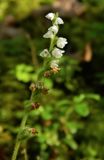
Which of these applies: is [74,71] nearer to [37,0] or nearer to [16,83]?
[16,83]

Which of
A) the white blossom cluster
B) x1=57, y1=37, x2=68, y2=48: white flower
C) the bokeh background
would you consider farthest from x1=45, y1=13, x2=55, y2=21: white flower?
the bokeh background

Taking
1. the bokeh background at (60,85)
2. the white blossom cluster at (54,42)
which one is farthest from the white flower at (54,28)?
the bokeh background at (60,85)

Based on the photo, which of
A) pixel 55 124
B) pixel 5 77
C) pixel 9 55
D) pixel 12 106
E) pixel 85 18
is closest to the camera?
pixel 55 124

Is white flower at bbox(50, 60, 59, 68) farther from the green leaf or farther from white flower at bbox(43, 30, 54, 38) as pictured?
the green leaf

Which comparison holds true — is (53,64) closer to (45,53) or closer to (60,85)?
(45,53)

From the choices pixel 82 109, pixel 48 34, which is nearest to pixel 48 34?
pixel 48 34

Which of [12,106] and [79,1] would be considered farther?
[79,1]

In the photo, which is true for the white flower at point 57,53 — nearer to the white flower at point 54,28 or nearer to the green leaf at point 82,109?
the white flower at point 54,28

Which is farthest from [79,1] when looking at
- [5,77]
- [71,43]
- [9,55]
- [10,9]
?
[5,77]
